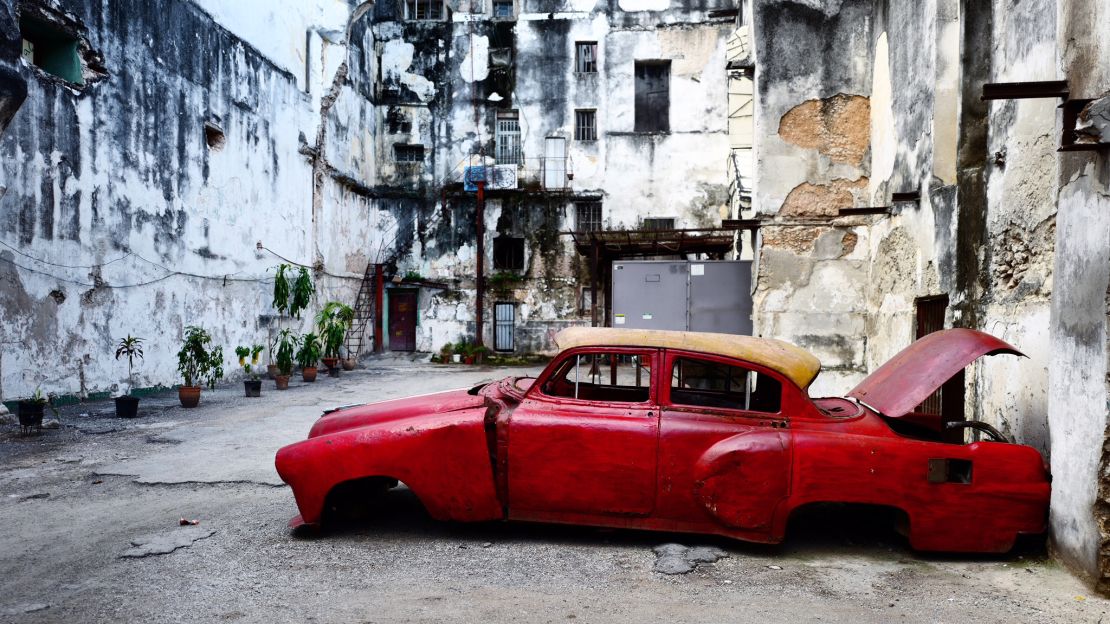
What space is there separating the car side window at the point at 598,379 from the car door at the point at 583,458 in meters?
0.14

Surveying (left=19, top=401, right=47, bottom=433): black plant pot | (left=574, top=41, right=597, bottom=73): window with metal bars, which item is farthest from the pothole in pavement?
(left=574, top=41, right=597, bottom=73): window with metal bars

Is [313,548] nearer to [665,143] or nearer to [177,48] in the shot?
[177,48]

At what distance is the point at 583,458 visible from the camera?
14.4ft

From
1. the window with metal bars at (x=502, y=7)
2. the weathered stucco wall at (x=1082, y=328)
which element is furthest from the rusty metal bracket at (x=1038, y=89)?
the window with metal bars at (x=502, y=7)

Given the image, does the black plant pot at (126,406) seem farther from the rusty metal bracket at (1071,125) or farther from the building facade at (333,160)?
the rusty metal bracket at (1071,125)

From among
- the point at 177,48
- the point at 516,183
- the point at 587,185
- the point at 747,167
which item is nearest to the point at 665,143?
the point at 587,185

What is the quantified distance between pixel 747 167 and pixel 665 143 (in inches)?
308

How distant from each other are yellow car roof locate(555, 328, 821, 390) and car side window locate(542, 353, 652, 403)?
0.10m

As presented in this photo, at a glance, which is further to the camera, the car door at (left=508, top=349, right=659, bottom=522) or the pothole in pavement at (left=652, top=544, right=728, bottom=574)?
the car door at (left=508, top=349, right=659, bottom=522)

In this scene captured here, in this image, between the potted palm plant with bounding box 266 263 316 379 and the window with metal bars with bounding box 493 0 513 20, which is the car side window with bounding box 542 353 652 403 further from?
the window with metal bars with bounding box 493 0 513 20

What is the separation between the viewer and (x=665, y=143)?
22109 millimetres

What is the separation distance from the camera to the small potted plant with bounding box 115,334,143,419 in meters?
9.80

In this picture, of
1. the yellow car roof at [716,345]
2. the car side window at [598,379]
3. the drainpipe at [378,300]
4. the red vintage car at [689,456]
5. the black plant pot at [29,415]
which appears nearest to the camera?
the red vintage car at [689,456]

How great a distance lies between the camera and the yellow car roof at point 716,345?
14.8ft
